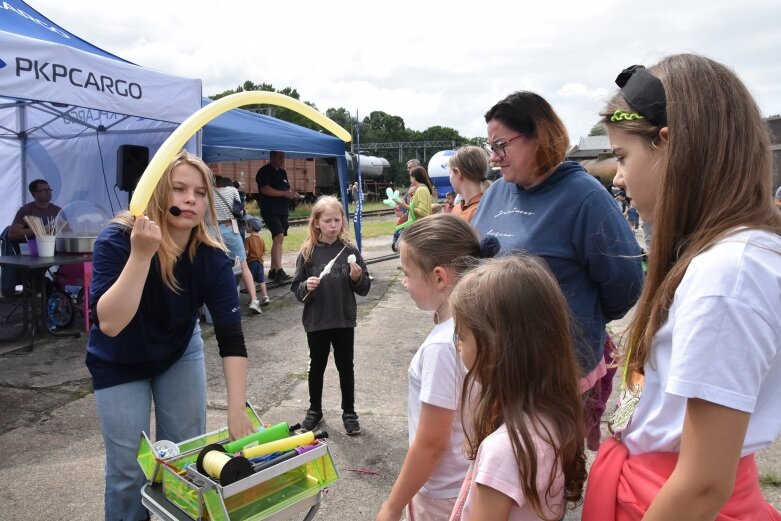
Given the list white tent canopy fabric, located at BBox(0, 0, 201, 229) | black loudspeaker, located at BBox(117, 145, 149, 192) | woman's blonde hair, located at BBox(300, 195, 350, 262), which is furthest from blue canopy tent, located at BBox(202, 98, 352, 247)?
woman's blonde hair, located at BBox(300, 195, 350, 262)

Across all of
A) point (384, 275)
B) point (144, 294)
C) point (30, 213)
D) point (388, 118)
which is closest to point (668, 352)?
point (144, 294)

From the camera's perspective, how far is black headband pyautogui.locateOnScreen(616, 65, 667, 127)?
1.17m

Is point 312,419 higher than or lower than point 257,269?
lower

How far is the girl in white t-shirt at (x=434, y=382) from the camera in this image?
170 centimetres

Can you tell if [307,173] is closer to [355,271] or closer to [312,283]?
[355,271]

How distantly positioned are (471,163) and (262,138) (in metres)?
5.20

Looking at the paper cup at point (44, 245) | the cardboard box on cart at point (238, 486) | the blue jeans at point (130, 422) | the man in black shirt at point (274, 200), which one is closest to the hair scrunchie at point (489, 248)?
the cardboard box on cart at point (238, 486)

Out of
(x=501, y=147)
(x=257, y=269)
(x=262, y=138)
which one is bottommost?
(x=257, y=269)

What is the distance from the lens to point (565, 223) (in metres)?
2.18

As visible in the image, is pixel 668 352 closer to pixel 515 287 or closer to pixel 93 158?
pixel 515 287

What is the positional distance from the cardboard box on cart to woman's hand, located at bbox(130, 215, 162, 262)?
24.8 inches

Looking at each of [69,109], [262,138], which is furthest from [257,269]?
[69,109]

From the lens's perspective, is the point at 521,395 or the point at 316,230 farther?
the point at 316,230

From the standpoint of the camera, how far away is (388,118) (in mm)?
88250
